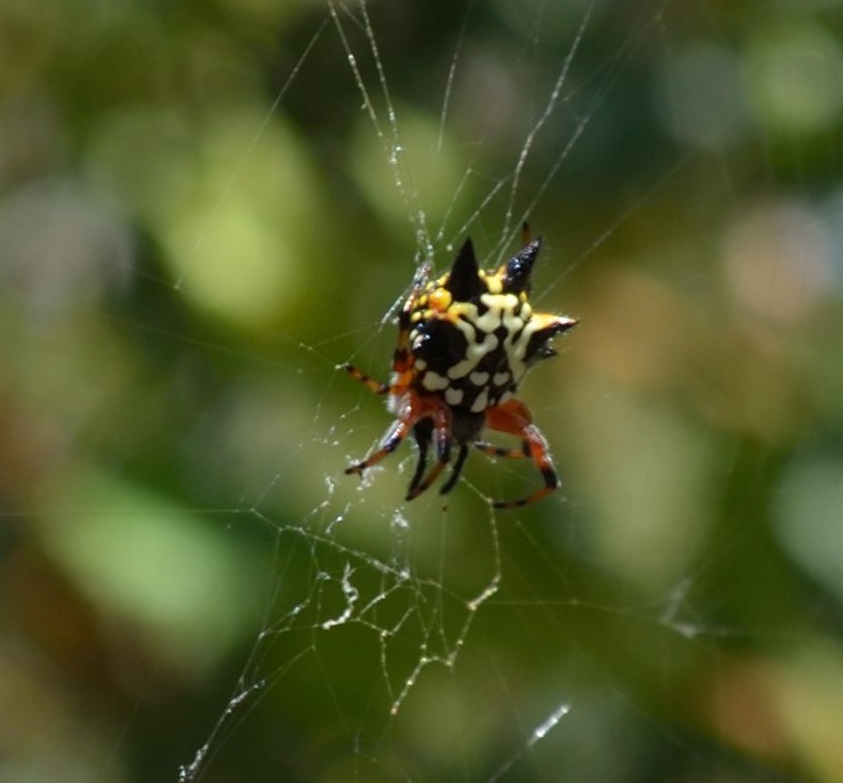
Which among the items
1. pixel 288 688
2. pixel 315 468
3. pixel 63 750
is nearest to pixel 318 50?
pixel 315 468

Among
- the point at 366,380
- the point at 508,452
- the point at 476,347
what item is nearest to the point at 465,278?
the point at 476,347

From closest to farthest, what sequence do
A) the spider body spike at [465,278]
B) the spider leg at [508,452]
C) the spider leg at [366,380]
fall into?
the spider body spike at [465,278]
the spider leg at [366,380]
the spider leg at [508,452]

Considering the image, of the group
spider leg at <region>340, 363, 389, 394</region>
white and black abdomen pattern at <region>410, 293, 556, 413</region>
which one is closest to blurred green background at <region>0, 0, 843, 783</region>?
spider leg at <region>340, 363, 389, 394</region>

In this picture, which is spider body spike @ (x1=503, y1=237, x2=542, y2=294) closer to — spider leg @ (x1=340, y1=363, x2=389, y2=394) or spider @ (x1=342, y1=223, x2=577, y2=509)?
spider @ (x1=342, y1=223, x2=577, y2=509)

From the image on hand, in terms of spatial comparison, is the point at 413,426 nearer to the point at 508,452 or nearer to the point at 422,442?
the point at 422,442

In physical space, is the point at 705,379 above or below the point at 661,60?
below

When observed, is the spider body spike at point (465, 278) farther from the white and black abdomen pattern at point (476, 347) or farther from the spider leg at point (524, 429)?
the spider leg at point (524, 429)

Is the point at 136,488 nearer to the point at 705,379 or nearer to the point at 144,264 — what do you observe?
the point at 144,264

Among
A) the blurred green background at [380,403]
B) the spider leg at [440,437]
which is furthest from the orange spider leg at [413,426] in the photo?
the blurred green background at [380,403]
